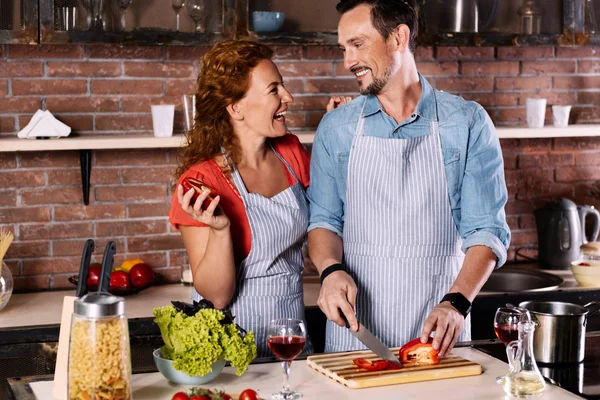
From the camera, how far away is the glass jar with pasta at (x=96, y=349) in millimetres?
1689

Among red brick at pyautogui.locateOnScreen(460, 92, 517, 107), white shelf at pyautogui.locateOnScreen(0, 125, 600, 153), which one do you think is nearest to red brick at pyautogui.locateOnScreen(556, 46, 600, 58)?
red brick at pyautogui.locateOnScreen(460, 92, 517, 107)

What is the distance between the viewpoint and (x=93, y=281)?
3.45m

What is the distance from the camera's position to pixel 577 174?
14.0ft

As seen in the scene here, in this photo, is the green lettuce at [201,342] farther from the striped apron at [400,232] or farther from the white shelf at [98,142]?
the white shelf at [98,142]

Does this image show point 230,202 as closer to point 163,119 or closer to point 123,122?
point 163,119

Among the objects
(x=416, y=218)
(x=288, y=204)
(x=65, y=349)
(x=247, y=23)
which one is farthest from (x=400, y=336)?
(x=247, y=23)

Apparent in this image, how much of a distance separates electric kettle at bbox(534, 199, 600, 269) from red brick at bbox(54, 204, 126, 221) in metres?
1.88

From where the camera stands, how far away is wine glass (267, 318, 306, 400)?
1.87m

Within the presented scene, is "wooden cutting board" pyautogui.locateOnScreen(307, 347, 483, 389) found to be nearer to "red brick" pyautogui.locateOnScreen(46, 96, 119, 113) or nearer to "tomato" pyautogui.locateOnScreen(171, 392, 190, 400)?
"tomato" pyautogui.locateOnScreen(171, 392, 190, 400)

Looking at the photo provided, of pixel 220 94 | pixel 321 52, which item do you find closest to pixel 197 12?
pixel 321 52

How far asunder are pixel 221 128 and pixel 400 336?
852 mm

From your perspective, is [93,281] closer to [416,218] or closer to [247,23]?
[247,23]

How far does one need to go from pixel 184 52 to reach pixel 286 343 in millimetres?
2093

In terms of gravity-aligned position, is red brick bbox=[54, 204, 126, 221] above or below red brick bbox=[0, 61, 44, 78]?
below
